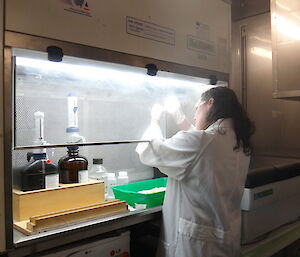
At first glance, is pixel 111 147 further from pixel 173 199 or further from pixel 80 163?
pixel 173 199

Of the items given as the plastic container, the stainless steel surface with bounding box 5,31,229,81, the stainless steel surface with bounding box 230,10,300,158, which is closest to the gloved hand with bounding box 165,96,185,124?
the stainless steel surface with bounding box 5,31,229,81

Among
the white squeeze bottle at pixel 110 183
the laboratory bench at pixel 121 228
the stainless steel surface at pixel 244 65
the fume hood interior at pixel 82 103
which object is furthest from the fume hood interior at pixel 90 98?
the stainless steel surface at pixel 244 65

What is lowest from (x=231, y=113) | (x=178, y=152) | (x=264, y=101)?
(x=178, y=152)

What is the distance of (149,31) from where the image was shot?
53.1 inches

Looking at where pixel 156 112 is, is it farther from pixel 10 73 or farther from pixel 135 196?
pixel 10 73

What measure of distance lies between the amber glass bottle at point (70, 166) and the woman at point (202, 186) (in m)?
0.28

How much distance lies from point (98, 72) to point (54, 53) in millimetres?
308

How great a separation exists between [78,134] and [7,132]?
366 mm

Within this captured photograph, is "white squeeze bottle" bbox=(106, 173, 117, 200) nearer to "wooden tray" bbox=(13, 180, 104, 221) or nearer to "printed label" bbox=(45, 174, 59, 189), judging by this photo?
"wooden tray" bbox=(13, 180, 104, 221)

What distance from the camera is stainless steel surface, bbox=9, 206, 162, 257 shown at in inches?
38.4

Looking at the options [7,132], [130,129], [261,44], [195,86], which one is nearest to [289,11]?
[261,44]

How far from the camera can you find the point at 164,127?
172 centimetres

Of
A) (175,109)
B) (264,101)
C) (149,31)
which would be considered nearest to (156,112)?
(175,109)

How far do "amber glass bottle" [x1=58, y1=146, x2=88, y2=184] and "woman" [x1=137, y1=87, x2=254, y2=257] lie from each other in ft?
0.91
